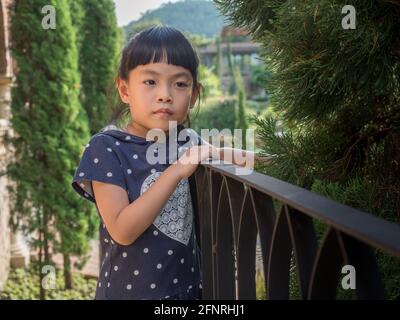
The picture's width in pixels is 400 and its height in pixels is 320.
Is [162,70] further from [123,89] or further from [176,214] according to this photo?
[176,214]

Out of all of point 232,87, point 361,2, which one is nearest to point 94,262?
point 361,2

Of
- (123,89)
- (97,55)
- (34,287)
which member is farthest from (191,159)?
(97,55)

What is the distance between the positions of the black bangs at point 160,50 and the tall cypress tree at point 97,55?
24.6ft

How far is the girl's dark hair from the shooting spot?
5.66 feet

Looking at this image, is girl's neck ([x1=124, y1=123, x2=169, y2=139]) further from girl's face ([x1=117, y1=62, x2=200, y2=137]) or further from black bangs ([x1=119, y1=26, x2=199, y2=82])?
black bangs ([x1=119, y1=26, x2=199, y2=82])

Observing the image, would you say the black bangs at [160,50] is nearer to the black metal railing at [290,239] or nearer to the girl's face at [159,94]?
the girl's face at [159,94]

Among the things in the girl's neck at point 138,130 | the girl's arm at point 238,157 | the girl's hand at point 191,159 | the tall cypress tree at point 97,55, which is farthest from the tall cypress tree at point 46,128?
the girl's hand at point 191,159

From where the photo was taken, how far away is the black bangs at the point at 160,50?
5.66ft

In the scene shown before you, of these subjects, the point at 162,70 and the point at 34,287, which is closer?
the point at 162,70

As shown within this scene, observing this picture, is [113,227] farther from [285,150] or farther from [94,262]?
[94,262]

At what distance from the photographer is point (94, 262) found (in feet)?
32.3

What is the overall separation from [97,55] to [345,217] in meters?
8.89

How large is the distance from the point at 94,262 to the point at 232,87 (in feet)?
69.4

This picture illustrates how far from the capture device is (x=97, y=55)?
9.18 meters
